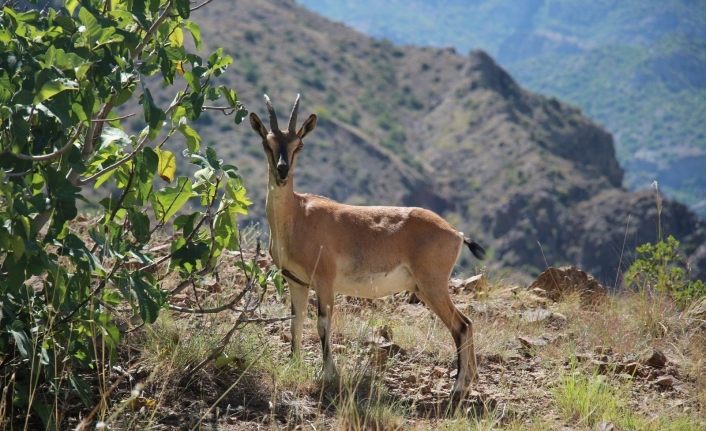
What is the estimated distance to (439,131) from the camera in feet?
450

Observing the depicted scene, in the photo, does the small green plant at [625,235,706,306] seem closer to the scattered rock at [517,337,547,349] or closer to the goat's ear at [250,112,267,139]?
the scattered rock at [517,337,547,349]

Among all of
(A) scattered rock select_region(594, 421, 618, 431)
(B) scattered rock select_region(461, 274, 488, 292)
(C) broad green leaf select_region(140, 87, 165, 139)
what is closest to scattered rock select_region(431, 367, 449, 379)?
(A) scattered rock select_region(594, 421, 618, 431)

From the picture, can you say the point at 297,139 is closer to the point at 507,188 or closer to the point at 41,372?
the point at 41,372

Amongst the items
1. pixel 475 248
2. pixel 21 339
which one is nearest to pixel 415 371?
pixel 475 248

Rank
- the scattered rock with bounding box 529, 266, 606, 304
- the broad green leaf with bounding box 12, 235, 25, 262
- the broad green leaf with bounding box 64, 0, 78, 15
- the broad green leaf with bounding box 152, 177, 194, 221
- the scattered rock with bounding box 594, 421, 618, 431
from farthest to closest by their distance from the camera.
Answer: the scattered rock with bounding box 529, 266, 606, 304
the scattered rock with bounding box 594, 421, 618, 431
the broad green leaf with bounding box 152, 177, 194, 221
the broad green leaf with bounding box 64, 0, 78, 15
the broad green leaf with bounding box 12, 235, 25, 262

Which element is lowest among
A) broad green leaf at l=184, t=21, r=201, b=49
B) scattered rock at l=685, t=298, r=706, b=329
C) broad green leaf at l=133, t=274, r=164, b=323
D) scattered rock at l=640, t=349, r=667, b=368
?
scattered rock at l=640, t=349, r=667, b=368

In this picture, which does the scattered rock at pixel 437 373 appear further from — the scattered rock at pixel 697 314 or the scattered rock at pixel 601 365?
the scattered rock at pixel 697 314

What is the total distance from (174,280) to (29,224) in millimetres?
3810

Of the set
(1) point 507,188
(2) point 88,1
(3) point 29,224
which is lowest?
(1) point 507,188

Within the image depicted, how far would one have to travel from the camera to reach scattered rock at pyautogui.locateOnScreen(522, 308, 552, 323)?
10.6 metres

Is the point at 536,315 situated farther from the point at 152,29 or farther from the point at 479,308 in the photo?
the point at 152,29

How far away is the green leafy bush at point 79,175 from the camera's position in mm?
5961

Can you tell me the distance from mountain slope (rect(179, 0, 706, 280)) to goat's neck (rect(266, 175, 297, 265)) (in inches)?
3047

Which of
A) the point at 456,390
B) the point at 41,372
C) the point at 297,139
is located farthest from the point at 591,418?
the point at 41,372
